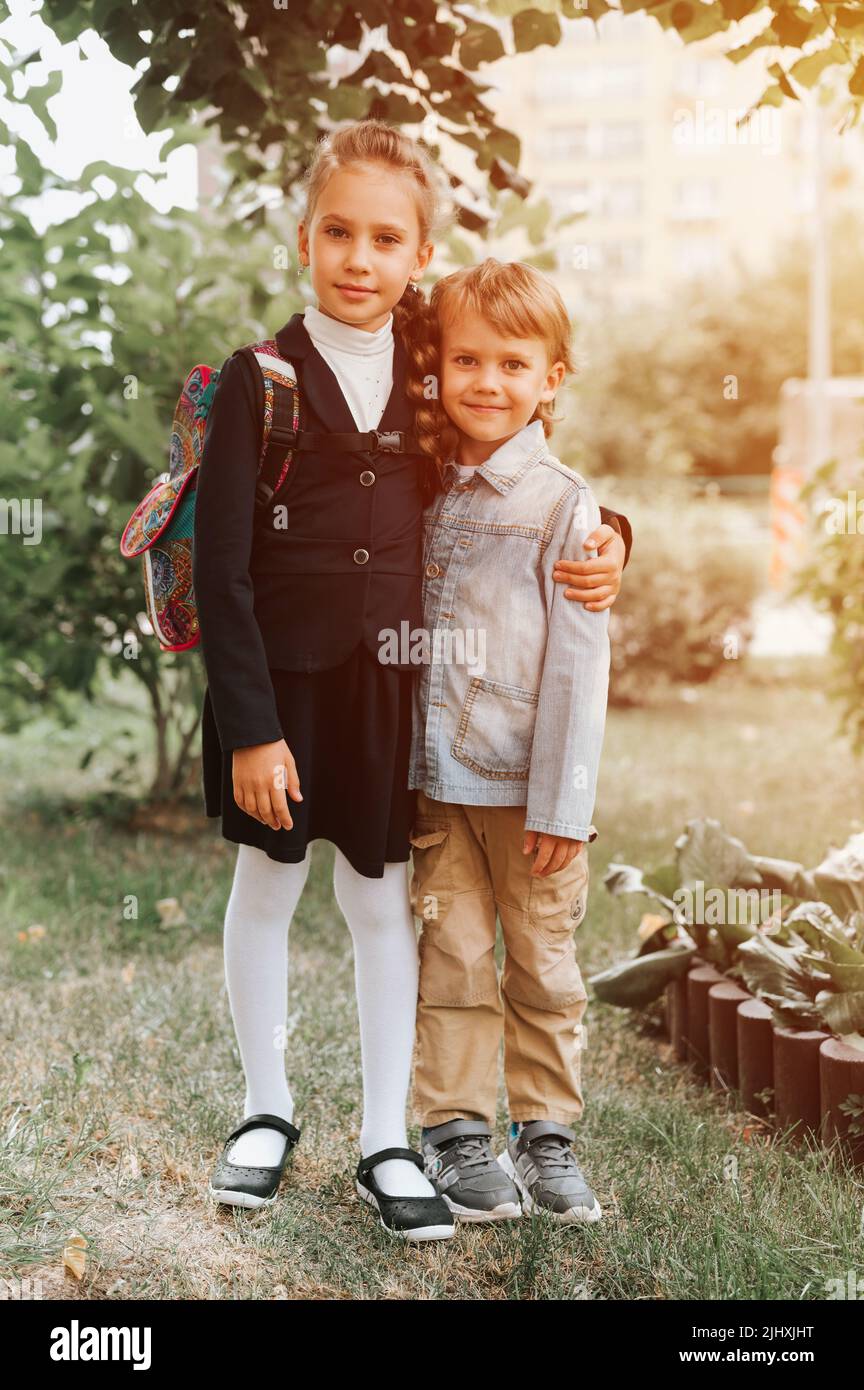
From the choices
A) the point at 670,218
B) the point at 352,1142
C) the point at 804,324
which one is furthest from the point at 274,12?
the point at 670,218

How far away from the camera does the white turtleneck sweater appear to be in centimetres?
231

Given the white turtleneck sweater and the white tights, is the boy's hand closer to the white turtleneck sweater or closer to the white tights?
the white tights

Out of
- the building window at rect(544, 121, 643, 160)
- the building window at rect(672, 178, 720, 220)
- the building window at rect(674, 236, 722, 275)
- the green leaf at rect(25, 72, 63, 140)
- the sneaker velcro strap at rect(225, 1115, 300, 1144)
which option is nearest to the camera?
the sneaker velcro strap at rect(225, 1115, 300, 1144)

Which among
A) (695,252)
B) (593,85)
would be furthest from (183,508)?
(593,85)

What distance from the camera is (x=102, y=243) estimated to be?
4418mm

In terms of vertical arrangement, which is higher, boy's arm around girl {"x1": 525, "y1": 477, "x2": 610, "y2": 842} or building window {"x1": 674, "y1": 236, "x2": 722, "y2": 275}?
building window {"x1": 674, "y1": 236, "x2": 722, "y2": 275}

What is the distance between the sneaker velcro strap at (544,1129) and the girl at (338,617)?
0.21 meters

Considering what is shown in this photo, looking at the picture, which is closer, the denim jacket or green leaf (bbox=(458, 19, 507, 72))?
the denim jacket

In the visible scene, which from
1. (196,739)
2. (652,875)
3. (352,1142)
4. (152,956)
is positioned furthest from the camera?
(196,739)

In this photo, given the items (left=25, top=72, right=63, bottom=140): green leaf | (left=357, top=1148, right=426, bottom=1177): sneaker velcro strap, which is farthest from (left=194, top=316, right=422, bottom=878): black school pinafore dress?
(left=25, top=72, right=63, bottom=140): green leaf

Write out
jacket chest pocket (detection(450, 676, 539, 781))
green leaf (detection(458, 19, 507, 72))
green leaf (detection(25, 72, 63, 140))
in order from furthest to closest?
1. green leaf (detection(25, 72, 63, 140))
2. green leaf (detection(458, 19, 507, 72))
3. jacket chest pocket (detection(450, 676, 539, 781))

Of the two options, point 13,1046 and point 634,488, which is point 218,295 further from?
point 634,488

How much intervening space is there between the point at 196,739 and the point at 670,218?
4637 centimetres

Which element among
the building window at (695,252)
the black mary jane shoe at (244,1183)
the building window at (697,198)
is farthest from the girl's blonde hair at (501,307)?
the building window at (697,198)
